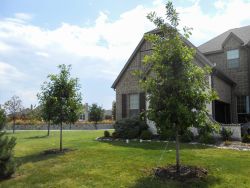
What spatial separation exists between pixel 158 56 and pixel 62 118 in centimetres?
783

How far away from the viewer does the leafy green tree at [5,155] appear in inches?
453

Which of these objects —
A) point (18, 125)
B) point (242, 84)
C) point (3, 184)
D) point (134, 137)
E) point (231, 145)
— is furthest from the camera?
point (18, 125)

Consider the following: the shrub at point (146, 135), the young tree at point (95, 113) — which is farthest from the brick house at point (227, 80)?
the young tree at point (95, 113)

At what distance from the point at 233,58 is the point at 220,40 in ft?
9.94

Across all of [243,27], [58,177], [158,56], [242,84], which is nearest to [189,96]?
[158,56]

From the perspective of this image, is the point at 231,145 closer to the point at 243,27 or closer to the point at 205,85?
the point at 205,85

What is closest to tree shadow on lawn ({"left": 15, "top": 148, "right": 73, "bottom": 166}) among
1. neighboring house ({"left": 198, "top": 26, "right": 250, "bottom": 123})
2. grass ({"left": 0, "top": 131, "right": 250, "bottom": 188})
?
grass ({"left": 0, "top": 131, "right": 250, "bottom": 188})

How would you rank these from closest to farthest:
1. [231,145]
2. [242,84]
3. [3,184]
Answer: [3,184] → [231,145] → [242,84]

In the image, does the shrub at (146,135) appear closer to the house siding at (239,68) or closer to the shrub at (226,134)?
the shrub at (226,134)

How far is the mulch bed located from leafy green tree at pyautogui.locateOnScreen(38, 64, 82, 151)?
7336 mm

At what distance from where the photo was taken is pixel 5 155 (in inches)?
455

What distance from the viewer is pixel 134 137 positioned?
849 inches

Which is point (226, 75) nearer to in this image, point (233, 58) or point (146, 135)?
point (233, 58)

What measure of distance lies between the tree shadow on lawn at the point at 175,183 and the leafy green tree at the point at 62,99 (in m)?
7.92
